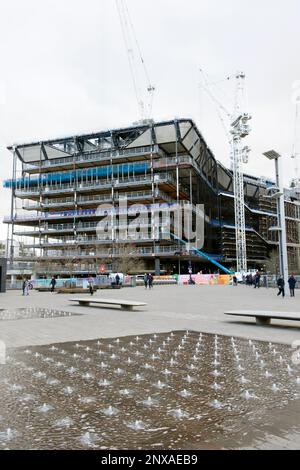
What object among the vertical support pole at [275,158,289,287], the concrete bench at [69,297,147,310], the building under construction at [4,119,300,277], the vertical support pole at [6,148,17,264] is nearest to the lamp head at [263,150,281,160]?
the vertical support pole at [275,158,289,287]

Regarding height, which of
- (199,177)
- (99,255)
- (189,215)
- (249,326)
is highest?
(199,177)

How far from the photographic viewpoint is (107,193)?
74938 mm

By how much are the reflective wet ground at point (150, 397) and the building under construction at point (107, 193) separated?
55.4 metres

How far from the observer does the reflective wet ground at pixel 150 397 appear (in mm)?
3549

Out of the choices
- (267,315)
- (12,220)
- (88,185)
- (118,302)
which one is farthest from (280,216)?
(12,220)

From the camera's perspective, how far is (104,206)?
71.1m

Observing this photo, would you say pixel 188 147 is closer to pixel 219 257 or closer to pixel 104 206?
pixel 104 206

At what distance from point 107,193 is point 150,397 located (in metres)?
71.3

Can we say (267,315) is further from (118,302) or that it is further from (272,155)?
(272,155)

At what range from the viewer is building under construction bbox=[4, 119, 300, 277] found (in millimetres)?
67688

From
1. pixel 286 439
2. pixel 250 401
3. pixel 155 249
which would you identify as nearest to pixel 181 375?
pixel 250 401

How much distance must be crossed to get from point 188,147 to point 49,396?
2806 inches

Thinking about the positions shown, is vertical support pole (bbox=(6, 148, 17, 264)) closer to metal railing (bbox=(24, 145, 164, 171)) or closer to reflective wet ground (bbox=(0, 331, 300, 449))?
metal railing (bbox=(24, 145, 164, 171))

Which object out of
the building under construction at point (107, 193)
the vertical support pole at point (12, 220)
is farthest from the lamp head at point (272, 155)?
the vertical support pole at point (12, 220)
